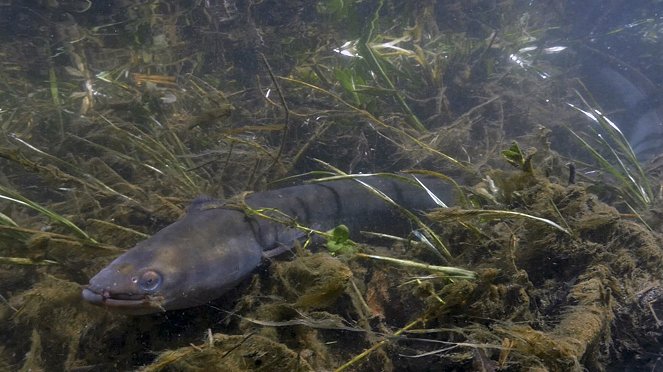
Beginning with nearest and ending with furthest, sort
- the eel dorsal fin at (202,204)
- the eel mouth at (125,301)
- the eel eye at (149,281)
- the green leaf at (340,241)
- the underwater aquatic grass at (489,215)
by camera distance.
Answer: the eel mouth at (125,301), the eel eye at (149,281), the underwater aquatic grass at (489,215), the green leaf at (340,241), the eel dorsal fin at (202,204)

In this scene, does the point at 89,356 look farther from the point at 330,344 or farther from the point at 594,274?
the point at 594,274

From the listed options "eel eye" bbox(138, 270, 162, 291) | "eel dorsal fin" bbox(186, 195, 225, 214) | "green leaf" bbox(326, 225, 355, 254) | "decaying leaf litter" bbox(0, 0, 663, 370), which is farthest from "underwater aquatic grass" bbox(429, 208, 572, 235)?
"eel eye" bbox(138, 270, 162, 291)

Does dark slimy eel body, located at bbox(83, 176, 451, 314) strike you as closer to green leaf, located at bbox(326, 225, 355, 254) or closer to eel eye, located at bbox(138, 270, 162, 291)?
eel eye, located at bbox(138, 270, 162, 291)

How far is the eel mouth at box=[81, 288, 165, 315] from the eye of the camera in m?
2.10

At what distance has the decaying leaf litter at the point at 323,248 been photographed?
223cm

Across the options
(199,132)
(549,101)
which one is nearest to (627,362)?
(199,132)

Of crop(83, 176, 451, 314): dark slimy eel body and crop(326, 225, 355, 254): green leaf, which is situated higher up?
crop(326, 225, 355, 254): green leaf

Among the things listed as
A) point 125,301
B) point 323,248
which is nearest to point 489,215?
point 323,248

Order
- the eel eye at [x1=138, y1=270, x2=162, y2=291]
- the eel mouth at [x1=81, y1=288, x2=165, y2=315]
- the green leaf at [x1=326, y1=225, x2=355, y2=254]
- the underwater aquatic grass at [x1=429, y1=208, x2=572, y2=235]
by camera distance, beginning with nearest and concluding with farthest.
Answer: the eel mouth at [x1=81, y1=288, x2=165, y2=315] → the eel eye at [x1=138, y1=270, x2=162, y2=291] → the underwater aquatic grass at [x1=429, y1=208, x2=572, y2=235] → the green leaf at [x1=326, y1=225, x2=355, y2=254]

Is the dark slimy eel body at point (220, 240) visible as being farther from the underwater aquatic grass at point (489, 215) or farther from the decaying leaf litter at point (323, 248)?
the underwater aquatic grass at point (489, 215)

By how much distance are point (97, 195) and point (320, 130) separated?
235 cm

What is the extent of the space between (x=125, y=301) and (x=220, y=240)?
71cm

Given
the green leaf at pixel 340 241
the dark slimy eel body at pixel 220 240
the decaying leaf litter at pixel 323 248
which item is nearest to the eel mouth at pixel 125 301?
the dark slimy eel body at pixel 220 240

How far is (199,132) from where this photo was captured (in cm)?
475
